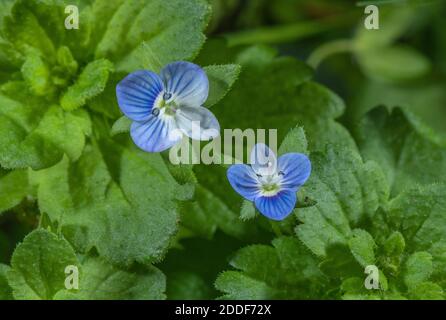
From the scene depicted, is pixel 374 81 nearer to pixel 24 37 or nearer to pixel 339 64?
pixel 339 64

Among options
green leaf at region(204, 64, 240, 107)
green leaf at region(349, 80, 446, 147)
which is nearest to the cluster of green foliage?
green leaf at region(204, 64, 240, 107)

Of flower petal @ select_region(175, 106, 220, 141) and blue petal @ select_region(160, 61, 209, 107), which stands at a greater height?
blue petal @ select_region(160, 61, 209, 107)

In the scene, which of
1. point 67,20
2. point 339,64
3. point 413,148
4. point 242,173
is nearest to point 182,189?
Answer: point 242,173

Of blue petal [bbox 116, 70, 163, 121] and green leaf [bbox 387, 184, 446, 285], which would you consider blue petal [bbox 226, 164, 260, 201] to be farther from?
green leaf [bbox 387, 184, 446, 285]

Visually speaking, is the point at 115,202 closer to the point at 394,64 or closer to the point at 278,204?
the point at 278,204

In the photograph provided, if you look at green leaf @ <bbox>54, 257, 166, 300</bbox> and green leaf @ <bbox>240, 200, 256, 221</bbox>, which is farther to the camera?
green leaf @ <bbox>54, 257, 166, 300</bbox>

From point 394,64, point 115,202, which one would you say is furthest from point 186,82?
point 394,64

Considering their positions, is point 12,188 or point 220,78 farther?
point 12,188
